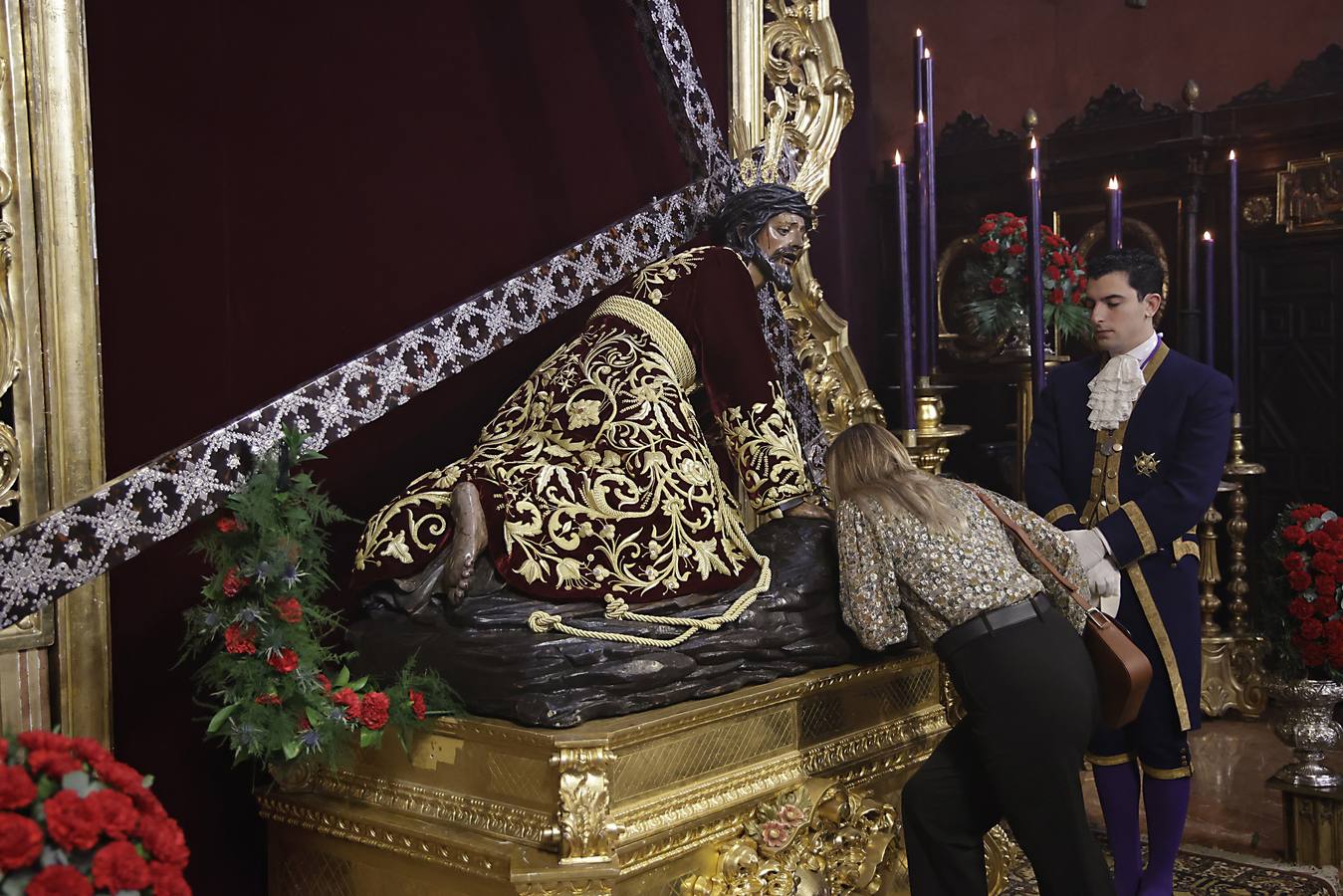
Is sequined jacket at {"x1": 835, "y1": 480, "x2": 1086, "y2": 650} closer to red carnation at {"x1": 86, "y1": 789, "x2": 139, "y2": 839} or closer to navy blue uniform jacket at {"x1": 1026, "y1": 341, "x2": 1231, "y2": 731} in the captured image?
navy blue uniform jacket at {"x1": 1026, "y1": 341, "x2": 1231, "y2": 731}

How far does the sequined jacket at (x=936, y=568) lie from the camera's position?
279cm

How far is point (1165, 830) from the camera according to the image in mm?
3289

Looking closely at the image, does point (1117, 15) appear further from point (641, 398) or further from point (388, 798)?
point (388, 798)

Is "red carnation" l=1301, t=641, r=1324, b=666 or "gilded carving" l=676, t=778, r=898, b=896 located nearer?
"gilded carving" l=676, t=778, r=898, b=896

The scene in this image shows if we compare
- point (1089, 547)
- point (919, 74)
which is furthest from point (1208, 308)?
point (1089, 547)

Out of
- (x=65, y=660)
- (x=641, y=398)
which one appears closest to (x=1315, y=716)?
(x=641, y=398)

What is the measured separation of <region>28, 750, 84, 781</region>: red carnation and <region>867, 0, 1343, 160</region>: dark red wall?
5.21m

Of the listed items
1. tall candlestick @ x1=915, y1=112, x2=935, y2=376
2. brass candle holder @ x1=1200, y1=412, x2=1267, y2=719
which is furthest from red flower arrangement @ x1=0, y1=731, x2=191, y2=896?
brass candle holder @ x1=1200, y1=412, x2=1267, y2=719

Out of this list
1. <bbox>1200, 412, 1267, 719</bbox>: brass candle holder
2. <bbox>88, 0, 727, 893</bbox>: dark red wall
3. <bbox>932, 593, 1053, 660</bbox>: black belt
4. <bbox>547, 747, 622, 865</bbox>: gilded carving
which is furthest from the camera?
<bbox>1200, 412, 1267, 719</bbox>: brass candle holder

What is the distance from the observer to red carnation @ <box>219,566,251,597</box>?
2656mm

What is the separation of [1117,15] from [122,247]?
15.6 feet

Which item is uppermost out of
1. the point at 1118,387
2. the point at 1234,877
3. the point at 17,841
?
the point at 1118,387

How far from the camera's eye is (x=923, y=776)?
2871 mm

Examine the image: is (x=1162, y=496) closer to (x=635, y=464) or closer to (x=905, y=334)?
(x=905, y=334)
